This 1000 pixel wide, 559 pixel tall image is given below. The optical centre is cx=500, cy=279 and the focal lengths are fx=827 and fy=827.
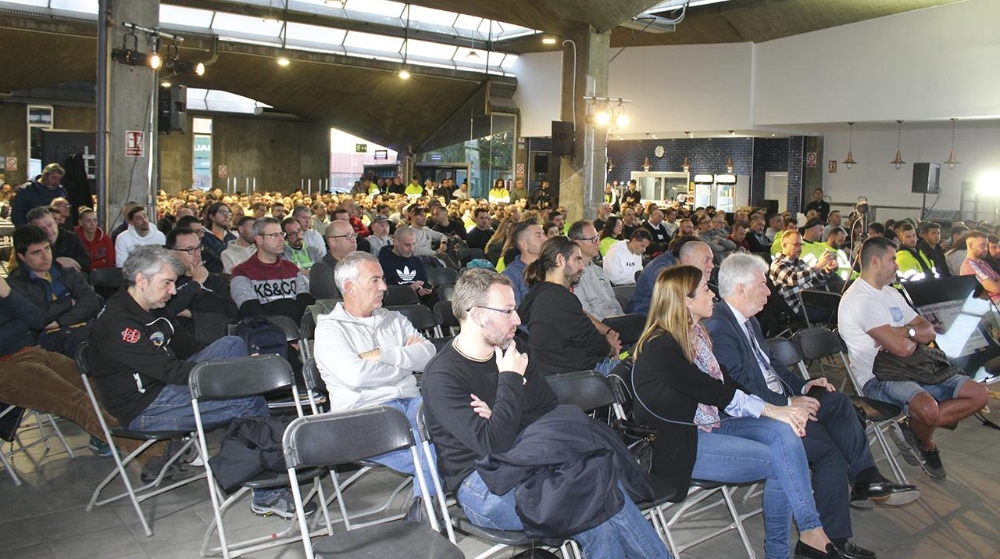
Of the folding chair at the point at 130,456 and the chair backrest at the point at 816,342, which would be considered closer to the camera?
the folding chair at the point at 130,456

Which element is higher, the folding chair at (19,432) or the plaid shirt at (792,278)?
the plaid shirt at (792,278)

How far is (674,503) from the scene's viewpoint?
3484mm

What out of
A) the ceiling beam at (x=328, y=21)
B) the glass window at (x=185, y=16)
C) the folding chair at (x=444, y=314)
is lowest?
the folding chair at (x=444, y=314)

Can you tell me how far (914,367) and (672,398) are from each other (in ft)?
7.29

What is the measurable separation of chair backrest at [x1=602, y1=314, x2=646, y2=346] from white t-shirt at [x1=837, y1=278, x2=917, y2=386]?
4.16ft

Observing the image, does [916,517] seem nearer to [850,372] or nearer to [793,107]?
[850,372]

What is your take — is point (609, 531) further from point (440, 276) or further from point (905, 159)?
point (905, 159)

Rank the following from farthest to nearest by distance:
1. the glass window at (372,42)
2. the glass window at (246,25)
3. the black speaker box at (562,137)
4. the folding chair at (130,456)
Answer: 1. the glass window at (372,42)
2. the glass window at (246,25)
3. the black speaker box at (562,137)
4. the folding chair at (130,456)

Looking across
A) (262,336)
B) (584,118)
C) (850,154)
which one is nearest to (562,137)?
(584,118)

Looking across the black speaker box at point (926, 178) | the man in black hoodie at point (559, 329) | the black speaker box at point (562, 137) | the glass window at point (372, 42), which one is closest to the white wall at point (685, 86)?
the black speaker box at point (926, 178)

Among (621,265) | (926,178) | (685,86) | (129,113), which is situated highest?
(685,86)

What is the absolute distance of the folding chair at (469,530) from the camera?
2.91 meters

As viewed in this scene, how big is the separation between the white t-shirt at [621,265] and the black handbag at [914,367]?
3445mm

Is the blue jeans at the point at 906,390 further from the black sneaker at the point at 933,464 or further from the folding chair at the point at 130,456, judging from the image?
the folding chair at the point at 130,456
